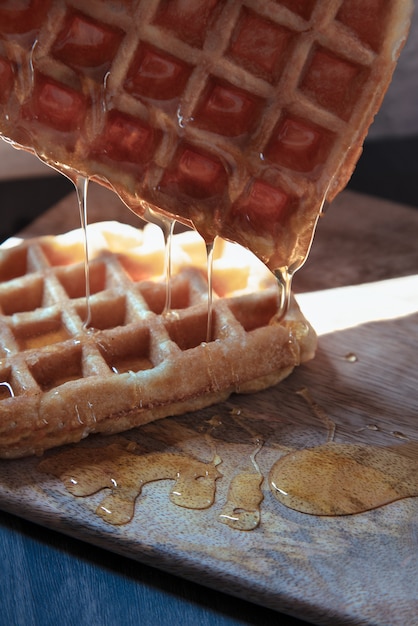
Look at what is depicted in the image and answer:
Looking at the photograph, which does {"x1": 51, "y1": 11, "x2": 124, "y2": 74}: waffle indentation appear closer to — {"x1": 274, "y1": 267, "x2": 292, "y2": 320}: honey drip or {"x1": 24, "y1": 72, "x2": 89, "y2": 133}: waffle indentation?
{"x1": 24, "y1": 72, "x2": 89, "y2": 133}: waffle indentation

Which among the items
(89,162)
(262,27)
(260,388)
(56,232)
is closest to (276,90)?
(262,27)

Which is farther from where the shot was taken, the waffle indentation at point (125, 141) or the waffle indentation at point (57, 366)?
the waffle indentation at point (57, 366)

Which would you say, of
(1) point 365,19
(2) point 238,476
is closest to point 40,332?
(2) point 238,476

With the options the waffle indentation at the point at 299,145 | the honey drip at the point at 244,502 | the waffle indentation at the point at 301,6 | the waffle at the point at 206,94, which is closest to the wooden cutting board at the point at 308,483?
the honey drip at the point at 244,502

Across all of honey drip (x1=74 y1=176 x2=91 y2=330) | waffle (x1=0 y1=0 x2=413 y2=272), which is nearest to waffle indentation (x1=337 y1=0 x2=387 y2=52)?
waffle (x1=0 y1=0 x2=413 y2=272)

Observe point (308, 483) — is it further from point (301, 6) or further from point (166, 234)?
point (301, 6)

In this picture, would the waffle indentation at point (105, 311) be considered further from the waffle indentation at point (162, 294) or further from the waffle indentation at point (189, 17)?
the waffle indentation at point (189, 17)
